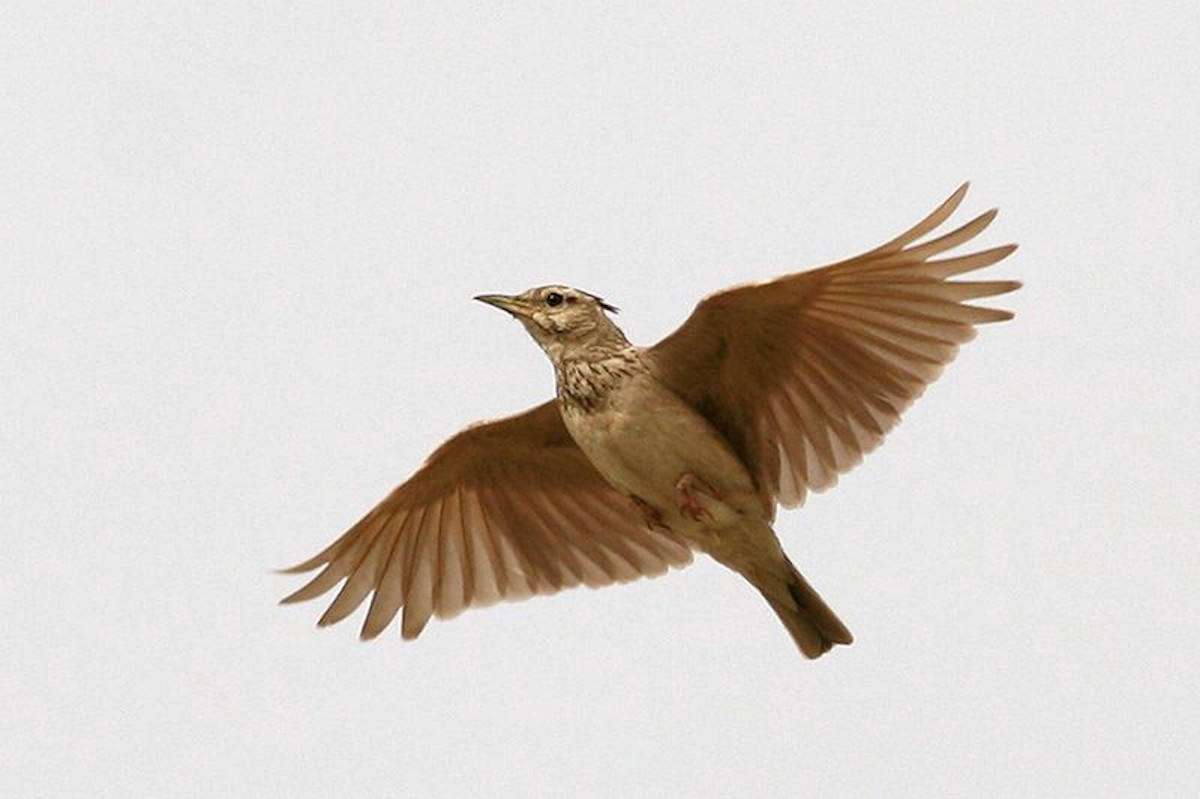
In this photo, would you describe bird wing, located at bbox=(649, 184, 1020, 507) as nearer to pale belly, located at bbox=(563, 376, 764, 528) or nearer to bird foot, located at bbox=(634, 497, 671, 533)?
pale belly, located at bbox=(563, 376, 764, 528)

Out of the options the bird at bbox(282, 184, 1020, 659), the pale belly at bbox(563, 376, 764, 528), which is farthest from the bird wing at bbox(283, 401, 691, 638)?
the pale belly at bbox(563, 376, 764, 528)

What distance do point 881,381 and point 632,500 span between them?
1.53 metres

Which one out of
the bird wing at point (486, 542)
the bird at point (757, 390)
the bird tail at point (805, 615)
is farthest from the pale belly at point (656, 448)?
the bird wing at point (486, 542)

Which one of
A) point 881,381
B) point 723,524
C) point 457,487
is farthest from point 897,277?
point 457,487

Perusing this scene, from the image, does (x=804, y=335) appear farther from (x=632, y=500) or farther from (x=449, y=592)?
(x=449, y=592)

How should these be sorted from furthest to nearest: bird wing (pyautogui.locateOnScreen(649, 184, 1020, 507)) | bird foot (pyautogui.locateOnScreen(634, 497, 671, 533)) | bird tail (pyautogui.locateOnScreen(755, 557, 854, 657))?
bird tail (pyautogui.locateOnScreen(755, 557, 854, 657)), bird foot (pyautogui.locateOnScreen(634, 497, 671, 533)), bird wing (pyautogui.locateOnScreen(649, 184, 1020, 507))

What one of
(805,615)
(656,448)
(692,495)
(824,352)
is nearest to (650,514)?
(692,495)

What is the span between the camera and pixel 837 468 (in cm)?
1403

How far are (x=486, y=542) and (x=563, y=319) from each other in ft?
7.45

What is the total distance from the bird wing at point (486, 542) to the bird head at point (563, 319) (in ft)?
4.74

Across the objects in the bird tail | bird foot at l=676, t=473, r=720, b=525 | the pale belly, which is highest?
the pale belly

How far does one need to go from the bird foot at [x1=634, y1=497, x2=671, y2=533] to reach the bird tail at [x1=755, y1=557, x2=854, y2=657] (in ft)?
2.17

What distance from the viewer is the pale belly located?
1366 cm

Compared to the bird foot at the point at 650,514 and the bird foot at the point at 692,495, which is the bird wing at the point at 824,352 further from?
the bird foot at the point at 650,514
